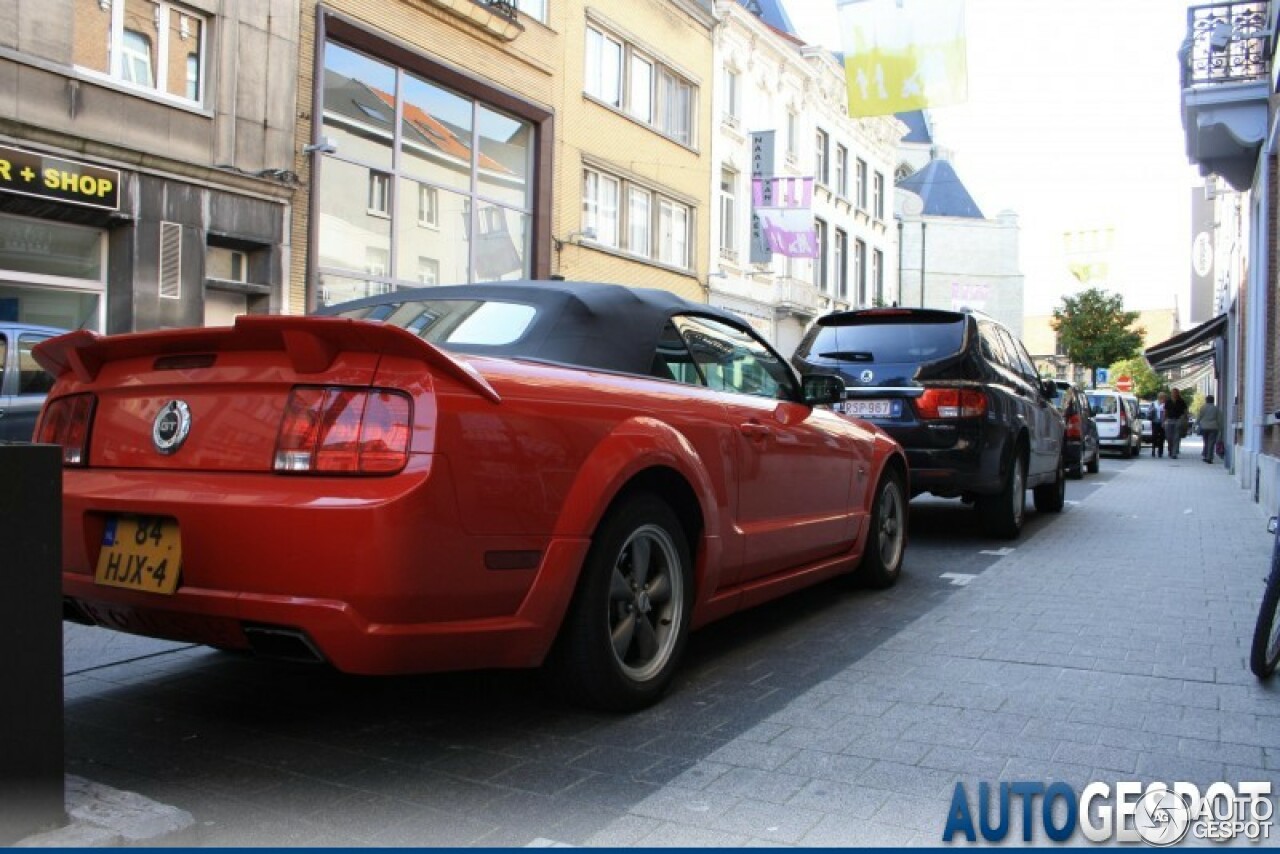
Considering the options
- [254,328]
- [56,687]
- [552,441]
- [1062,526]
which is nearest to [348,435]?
[254,328]

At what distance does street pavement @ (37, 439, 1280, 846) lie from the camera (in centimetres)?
295

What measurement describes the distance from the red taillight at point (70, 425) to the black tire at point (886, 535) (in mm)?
4151

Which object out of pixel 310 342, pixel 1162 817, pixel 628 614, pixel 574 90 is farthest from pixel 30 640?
pixel 574 90

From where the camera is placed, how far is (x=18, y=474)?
8.72 ft

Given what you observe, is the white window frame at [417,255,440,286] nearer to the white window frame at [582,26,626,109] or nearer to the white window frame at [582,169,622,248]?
the white window frame at [582,169,622,248]

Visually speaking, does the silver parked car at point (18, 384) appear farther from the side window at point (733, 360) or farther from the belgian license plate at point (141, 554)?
the side window at point (733, 360)

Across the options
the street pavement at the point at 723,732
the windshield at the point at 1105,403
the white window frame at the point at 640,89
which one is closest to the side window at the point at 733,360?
the street pavement at the point at 723,732

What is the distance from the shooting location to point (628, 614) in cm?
384

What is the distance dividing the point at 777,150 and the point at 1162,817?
27098 mm

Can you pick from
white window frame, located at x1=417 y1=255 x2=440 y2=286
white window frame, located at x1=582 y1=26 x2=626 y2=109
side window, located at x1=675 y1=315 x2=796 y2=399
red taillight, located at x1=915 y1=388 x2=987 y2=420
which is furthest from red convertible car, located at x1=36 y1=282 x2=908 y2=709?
white window frame, located at x1=582 y1=26 x2=626 y2=109

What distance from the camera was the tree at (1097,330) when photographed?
48938 millimetres

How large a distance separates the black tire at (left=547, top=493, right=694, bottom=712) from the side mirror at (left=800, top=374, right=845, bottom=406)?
1.74 m

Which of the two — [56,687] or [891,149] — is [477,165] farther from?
[891,149]

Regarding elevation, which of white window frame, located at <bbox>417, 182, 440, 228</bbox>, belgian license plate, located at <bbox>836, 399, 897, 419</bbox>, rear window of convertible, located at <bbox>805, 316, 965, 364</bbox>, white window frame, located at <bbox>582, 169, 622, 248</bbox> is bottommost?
belgian license plate, located at <bbox>836, 399, 897, 419</bbox>
